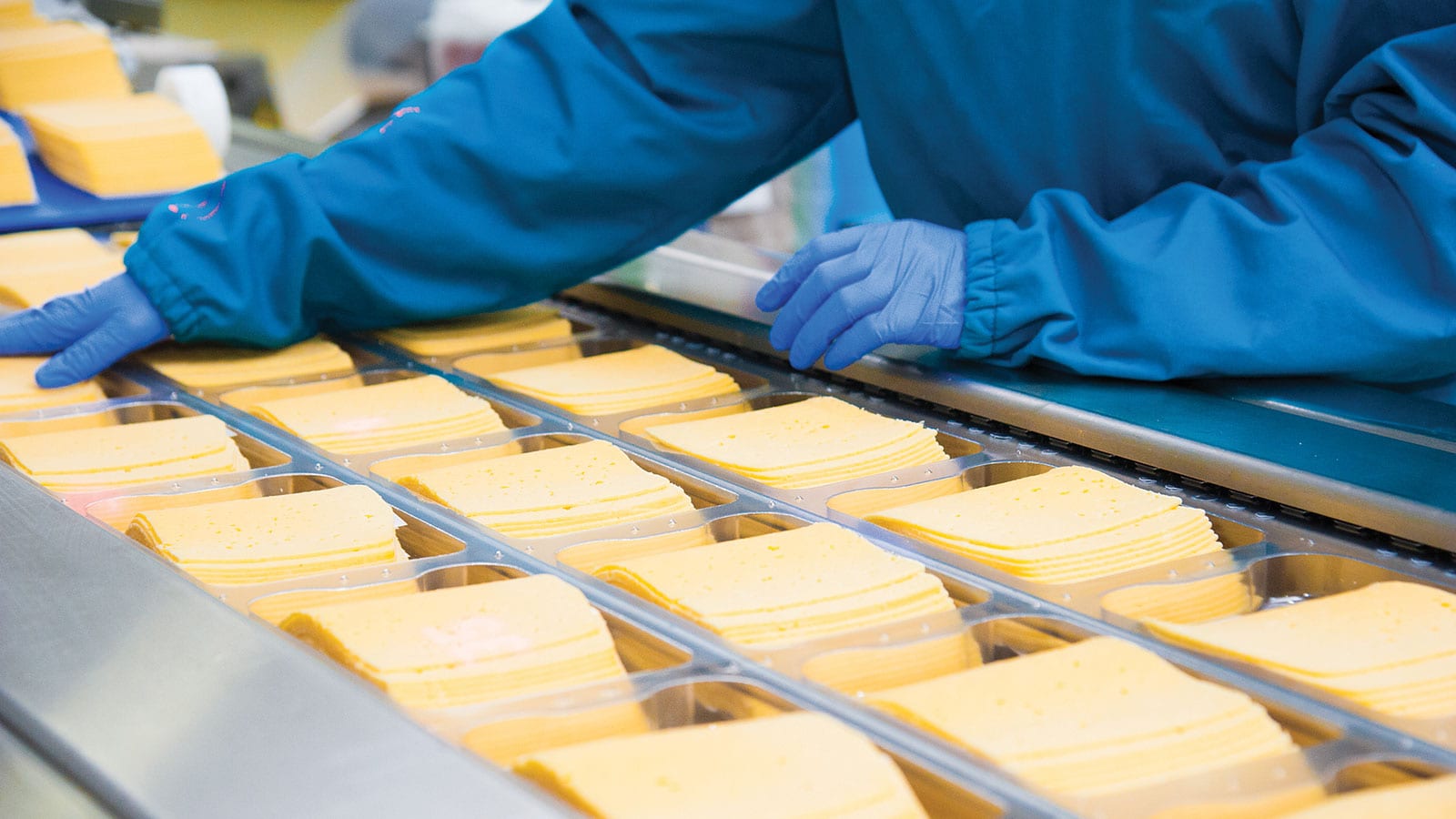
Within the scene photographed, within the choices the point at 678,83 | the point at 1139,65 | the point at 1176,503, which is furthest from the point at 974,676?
the point at 678,83

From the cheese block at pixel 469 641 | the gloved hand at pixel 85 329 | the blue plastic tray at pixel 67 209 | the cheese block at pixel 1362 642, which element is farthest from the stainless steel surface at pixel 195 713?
the blue plastic tray at pixel 67 209

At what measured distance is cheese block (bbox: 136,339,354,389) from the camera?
2141mm

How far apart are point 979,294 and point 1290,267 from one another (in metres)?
0.40

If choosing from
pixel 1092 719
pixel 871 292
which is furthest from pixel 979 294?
pixel 1092 719

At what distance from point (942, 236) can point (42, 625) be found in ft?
4.43

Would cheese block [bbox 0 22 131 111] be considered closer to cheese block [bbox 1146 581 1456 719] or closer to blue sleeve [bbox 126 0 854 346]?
blue sleeve [bbox 126 0 854 346]

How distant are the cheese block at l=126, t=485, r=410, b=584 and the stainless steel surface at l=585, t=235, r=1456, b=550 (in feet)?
2.62

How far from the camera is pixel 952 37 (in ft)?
7.07

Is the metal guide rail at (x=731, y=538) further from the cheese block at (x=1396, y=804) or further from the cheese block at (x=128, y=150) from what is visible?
the cheese block at (x=128, y=150)

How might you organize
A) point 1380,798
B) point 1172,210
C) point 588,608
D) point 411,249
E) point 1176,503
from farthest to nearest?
1. point 411,249
2. point 1172,210
3. point 1176,503
4. point 588,608
5. point 1380,798

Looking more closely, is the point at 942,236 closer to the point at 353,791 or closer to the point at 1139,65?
the point at 1139,65

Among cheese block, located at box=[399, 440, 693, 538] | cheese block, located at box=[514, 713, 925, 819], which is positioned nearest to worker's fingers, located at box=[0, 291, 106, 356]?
cheese block, located at box=[399, 440, 693, 538]

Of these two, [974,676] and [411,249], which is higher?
[411,249]

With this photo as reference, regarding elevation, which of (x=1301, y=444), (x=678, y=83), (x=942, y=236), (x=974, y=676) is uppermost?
(x=678, y=83)
